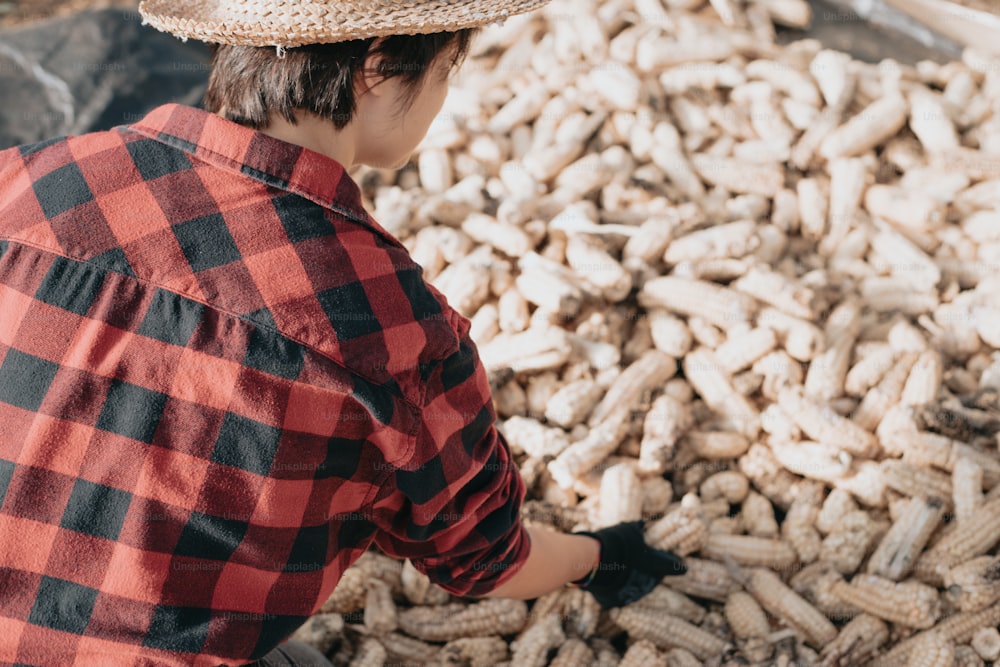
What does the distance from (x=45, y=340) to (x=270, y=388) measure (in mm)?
312

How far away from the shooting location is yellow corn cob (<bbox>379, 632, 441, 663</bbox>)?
212cm

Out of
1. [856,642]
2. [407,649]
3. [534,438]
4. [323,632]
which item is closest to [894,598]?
[856,642]

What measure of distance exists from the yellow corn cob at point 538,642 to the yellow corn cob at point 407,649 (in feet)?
0.65

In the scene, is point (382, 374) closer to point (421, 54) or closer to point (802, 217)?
point (421, 54)

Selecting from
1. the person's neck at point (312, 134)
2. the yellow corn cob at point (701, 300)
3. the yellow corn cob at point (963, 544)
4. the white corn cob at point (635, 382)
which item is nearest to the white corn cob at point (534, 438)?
the white corn cob at point (635, 382)

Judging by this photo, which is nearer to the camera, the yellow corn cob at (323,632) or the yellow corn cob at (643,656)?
the yellow corn cob at (643,656)

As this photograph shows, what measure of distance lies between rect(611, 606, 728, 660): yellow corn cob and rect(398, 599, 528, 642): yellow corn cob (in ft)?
0.82

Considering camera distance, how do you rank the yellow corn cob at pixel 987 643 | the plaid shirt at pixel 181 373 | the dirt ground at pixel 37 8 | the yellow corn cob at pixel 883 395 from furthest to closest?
the dirt ground at pixel 37 8 < the yellow corn cob at pixel 883 395 < the yellow corn cob at pixel 987 643 < the plaid shirt at pixel 181 373

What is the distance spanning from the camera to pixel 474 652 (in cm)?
208

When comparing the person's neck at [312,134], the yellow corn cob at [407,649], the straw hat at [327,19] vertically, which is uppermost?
the straw hat at [327,19]

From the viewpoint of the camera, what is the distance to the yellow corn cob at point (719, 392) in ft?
8.18

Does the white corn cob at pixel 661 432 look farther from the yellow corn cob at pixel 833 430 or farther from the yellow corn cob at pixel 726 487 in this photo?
the yellow corn cob at pixel 833 430

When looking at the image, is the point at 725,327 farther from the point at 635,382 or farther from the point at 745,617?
the point at 745,617

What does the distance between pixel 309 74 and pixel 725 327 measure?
166 centimetres
